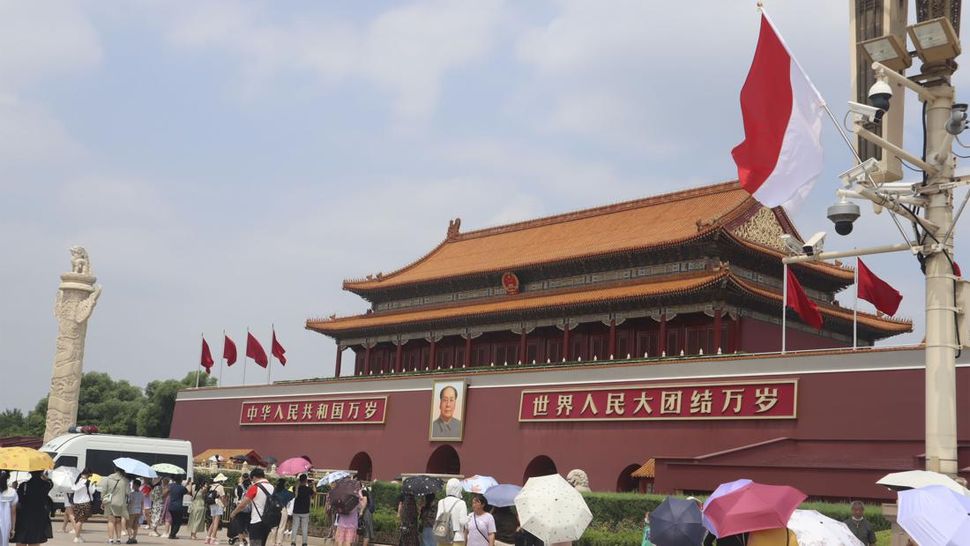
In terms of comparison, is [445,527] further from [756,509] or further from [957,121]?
[957,121]

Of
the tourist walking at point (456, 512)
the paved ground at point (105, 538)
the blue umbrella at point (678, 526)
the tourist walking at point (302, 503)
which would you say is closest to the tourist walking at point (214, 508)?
the paved ground at point (105, 538)

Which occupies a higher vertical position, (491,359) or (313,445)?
(491,359)

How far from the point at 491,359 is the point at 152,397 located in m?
32.4

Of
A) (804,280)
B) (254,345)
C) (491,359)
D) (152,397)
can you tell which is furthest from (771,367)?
(152,397)

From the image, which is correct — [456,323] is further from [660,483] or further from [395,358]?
[660,483]

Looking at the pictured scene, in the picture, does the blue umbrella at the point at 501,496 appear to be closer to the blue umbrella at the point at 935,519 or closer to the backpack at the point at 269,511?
the backpack at the point at 269,511

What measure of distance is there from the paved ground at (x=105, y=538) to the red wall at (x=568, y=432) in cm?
784

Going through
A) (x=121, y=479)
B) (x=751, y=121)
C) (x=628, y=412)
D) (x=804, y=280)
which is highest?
(x=804, y=280)

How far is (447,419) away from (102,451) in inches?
387

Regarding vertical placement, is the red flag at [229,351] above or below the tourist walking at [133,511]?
above

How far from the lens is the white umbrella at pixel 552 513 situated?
859cm

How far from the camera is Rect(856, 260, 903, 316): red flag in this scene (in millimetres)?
21859

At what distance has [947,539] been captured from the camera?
19.5 feet

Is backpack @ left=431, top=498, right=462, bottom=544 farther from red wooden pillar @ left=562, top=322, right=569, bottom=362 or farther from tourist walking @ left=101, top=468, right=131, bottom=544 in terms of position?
red wooden pillar @ left=562, top=322, right=569, bottom=362
